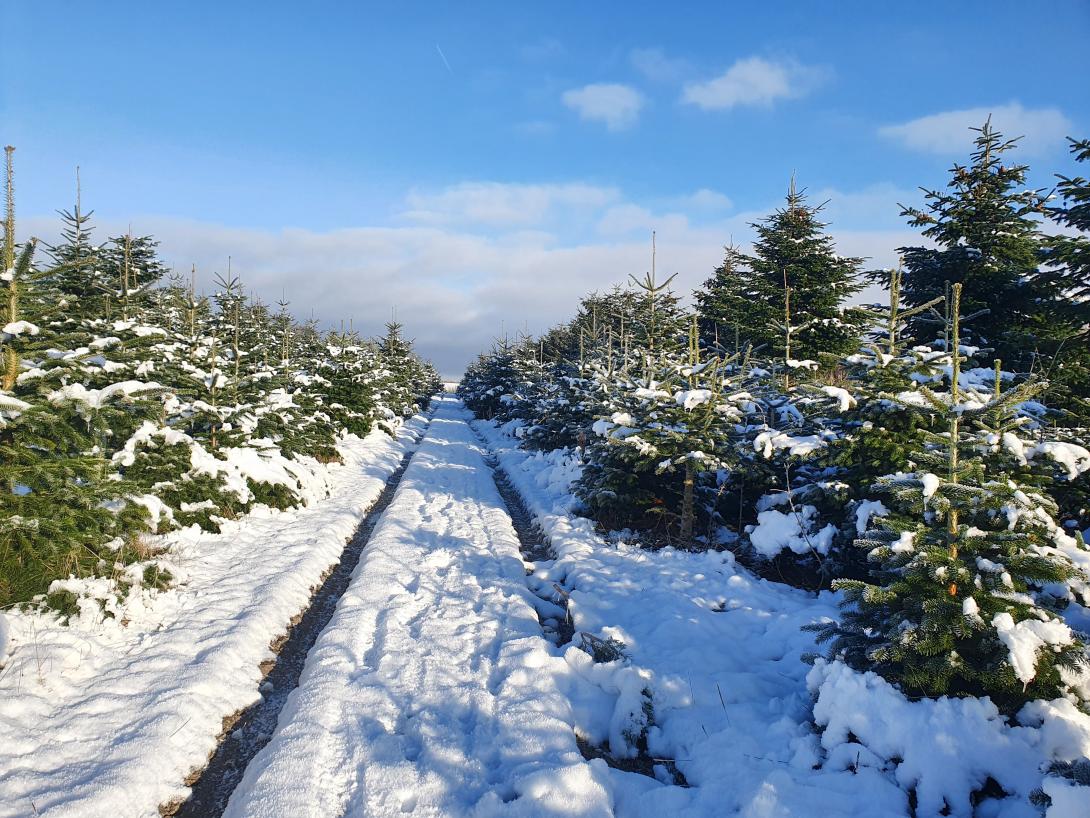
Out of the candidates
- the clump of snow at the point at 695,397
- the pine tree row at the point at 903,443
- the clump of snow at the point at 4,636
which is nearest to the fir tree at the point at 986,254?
the pine tree row at the point at 903,443

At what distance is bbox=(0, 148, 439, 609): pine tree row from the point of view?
560cm

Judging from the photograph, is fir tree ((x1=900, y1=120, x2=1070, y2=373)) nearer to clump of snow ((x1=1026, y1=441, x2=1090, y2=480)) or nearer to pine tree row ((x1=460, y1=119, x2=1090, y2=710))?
pine tree row ((x1=460, y1=119, x2=1090, y2=710))

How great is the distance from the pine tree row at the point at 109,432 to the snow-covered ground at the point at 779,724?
559 cm

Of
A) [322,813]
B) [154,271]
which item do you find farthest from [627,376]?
[154,271]

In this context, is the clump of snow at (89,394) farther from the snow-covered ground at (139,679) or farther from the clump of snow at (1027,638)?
the clump of snow at (1027,638)

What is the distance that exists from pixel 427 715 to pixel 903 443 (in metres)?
6.35

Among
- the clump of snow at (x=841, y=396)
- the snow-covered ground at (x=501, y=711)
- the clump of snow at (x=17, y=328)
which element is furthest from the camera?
the clump of snow at (x=841, y=396)

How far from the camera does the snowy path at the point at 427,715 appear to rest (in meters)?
3.95

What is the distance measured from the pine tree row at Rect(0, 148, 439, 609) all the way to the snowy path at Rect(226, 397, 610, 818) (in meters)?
2.86

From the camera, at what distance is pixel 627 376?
11.7 m

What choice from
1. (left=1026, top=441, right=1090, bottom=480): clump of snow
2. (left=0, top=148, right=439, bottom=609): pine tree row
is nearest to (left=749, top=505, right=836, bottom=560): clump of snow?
(left=1026, top=441, right=1090, bottom=480): clump of snow

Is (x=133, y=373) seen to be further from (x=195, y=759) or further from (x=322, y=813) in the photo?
(x=322, y=813)

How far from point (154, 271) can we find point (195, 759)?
20580mm

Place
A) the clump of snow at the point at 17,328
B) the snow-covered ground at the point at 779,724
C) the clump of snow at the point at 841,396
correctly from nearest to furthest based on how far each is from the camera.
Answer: the snow-covered ground at the point at 779,724 < the clump of snow at the point at 17,328 < the clump of snow at the point at 841,396
